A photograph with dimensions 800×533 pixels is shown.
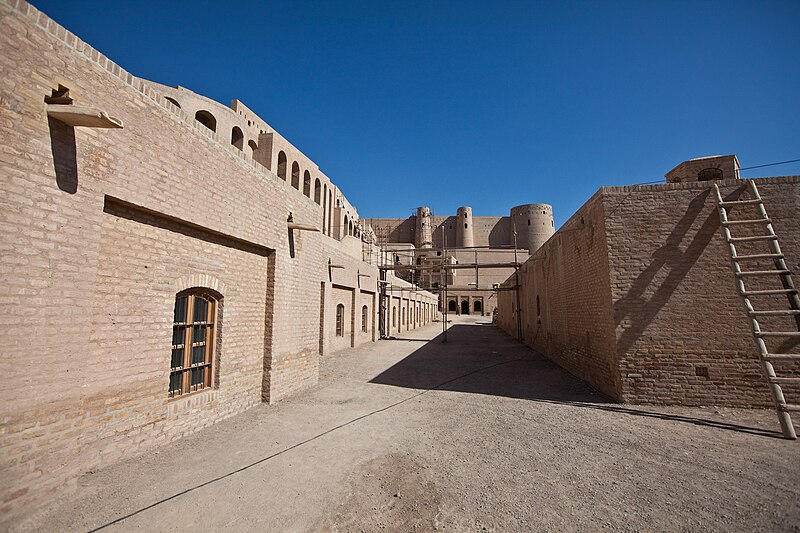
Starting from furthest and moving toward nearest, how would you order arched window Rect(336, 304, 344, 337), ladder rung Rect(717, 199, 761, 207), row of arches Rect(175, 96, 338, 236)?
row of arches Rect(175, 96, 338, 236), arched window Rect(336, 304, 344, 337), ladder rung Rect(717, 199, 761, 207)

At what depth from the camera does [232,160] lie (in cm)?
620

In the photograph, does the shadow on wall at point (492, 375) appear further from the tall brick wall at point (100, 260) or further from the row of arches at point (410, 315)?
the row of arches at point (410, 315)

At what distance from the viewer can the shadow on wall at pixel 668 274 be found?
6832 millimetres

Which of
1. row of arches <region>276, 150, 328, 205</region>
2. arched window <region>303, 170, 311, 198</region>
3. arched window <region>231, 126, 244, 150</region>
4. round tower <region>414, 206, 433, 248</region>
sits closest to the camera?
arched window <region>231, 126, 244, 150</region>

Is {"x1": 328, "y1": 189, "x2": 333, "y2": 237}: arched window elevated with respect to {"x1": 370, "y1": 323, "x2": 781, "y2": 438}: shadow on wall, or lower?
elevated

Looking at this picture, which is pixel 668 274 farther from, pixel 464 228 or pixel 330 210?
pixel 464 228

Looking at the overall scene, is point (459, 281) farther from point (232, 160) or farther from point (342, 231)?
point (232, 160)

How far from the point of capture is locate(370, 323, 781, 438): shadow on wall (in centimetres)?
658

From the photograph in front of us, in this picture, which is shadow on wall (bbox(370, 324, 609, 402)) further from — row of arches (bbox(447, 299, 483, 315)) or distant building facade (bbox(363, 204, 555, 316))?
row of arches (bbox(447, 299, 483, 315))

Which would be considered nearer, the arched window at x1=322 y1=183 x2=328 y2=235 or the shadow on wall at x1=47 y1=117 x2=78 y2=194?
the shadow on wall at x1=47 y1=117 x2=78 y2=194

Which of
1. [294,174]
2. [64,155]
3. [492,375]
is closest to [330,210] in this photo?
[294,174]

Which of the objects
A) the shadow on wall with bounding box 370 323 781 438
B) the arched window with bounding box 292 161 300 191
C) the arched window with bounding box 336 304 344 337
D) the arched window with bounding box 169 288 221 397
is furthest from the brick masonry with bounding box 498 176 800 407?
the arched window with bounding box 292 161 300 191

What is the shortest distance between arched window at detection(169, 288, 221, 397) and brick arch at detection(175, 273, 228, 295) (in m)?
0.13

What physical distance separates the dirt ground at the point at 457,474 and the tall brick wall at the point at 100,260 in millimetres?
520
